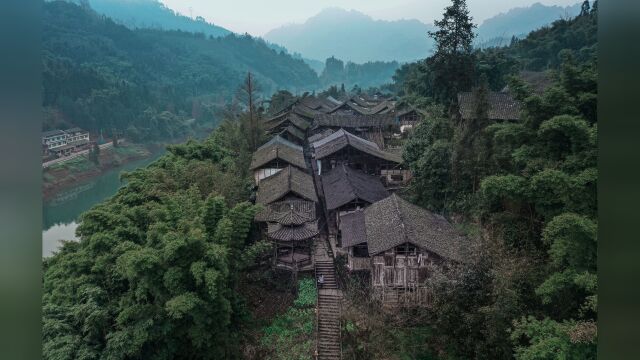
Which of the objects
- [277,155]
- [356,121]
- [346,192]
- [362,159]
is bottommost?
[346,192]

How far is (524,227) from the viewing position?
33.8 ft

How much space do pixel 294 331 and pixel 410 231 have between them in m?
3.65

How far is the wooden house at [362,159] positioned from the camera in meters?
19.4

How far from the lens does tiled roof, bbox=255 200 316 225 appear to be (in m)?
12.9

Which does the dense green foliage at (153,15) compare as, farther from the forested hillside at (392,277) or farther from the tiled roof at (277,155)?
the forested hillside at (392,277)

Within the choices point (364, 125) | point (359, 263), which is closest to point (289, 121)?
point (364, 125)

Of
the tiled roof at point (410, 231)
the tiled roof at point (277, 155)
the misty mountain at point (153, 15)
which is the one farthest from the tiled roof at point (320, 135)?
the misty mountain at point (153, 15)

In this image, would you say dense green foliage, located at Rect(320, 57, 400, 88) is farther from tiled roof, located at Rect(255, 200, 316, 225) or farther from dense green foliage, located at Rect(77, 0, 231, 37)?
tiled roof, located at Rect(255, 200, 316, 225)

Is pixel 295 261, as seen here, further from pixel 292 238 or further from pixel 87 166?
pixel 87 166

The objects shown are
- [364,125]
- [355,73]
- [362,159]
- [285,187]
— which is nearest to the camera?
[285,187]

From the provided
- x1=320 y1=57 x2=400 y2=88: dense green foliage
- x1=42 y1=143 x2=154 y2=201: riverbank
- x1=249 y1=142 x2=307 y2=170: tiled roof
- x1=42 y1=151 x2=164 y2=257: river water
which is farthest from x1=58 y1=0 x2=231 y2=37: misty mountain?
x1=249 y1=142 x2=307 y2=170: tiled roof

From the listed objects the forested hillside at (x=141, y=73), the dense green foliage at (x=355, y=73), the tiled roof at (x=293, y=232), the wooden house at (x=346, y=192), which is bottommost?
the tiled roof at (x=293, y=232)

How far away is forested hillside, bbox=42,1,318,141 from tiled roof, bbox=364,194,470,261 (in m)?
16.3

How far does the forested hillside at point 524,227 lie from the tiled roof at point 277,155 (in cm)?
662
